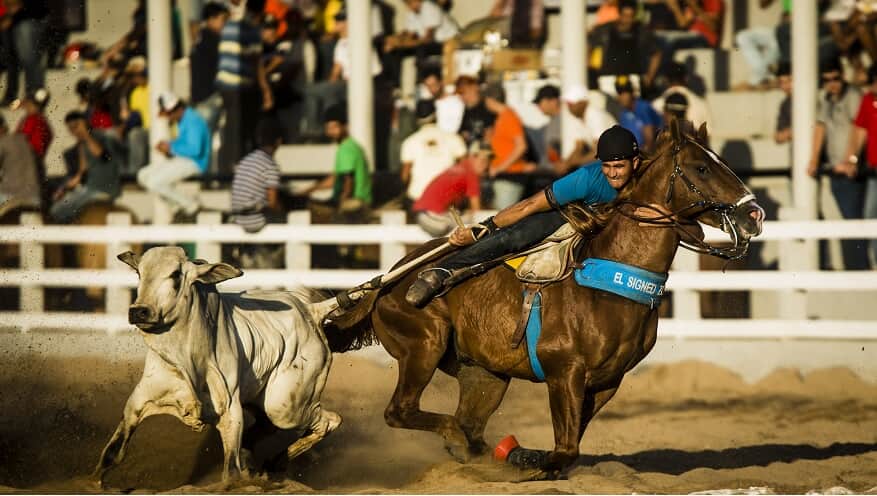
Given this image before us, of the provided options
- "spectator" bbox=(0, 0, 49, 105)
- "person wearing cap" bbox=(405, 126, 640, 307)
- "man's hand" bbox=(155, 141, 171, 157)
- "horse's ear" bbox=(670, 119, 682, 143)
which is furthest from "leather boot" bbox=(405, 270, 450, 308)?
"spectator" bbox=(0, 0, 49, 105)

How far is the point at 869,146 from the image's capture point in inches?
462

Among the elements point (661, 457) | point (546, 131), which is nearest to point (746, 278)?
point (546, 131)

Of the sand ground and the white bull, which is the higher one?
the white bull

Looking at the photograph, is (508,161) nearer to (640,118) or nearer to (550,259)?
(640,118)

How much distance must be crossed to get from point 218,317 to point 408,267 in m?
1.13

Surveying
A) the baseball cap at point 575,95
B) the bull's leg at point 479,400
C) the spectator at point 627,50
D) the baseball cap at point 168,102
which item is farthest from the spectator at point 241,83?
the bull's leg at point 479,400

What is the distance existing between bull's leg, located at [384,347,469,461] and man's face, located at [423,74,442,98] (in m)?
5.80

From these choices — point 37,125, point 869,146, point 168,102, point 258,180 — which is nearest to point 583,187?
point 258,180

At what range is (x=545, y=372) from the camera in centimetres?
682

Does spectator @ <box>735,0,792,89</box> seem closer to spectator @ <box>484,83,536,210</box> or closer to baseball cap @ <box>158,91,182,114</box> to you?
spectator @ <box>484,83,536,210</box>

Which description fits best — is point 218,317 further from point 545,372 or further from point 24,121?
point 24,121

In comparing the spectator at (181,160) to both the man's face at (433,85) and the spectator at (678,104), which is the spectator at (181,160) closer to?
the man's face at (433,85)

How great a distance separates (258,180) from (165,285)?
18.1 ft

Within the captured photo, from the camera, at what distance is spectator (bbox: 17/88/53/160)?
43.7ft
